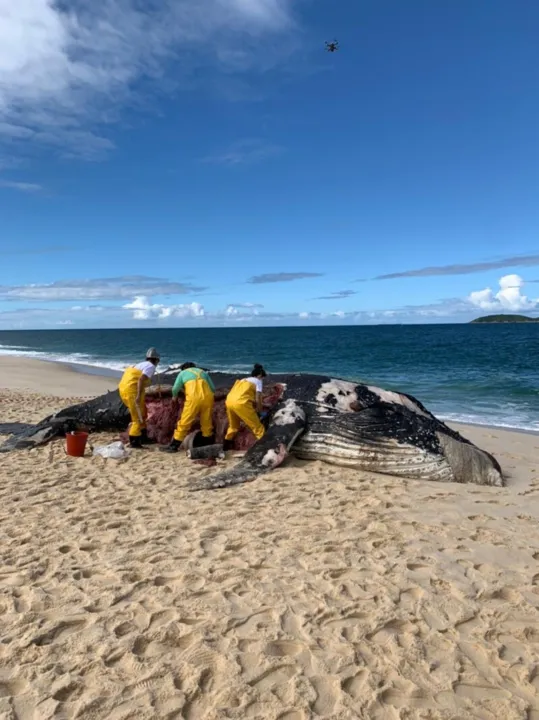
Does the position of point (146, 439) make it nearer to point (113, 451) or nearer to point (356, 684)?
point (113, 451)

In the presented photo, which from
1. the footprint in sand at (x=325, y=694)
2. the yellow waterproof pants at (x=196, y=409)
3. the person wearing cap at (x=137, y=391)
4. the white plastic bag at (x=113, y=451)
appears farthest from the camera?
the person wearing cap at (x=137, y=391)

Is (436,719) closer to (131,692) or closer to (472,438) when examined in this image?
(131,692)

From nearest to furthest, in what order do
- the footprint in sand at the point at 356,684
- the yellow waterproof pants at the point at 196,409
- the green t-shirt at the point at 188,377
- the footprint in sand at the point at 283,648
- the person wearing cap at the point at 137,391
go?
1. the footprint in sand at the point at 356,684
2. the footprint in sand at the point at 283,648
3. the yellow waterproof pants at the point at 196,409
4. the green t-shirt at the point at 188,377
5. the person wearing cap at the point at 137,391

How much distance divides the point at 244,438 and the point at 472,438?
524cm

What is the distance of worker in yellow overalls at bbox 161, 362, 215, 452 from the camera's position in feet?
27.7

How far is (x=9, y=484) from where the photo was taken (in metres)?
6.81

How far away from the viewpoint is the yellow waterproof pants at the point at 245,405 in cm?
833

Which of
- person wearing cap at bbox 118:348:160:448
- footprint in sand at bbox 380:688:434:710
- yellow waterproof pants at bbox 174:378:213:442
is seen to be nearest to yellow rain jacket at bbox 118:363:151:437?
person wearing cap at bbox 118:348:160:448

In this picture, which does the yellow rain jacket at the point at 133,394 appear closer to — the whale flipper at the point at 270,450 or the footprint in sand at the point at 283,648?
the whale flipper at the point at 270,450

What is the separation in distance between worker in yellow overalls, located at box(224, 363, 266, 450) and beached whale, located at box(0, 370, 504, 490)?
0.89 ft

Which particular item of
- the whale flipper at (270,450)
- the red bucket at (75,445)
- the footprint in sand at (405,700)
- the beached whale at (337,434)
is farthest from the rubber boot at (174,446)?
the footprint in sand at (405,700)

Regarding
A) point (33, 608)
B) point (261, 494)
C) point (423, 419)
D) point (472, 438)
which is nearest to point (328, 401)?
point (423, 419)

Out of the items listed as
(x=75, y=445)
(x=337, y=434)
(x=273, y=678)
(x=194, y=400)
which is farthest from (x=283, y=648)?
(x=75, y=445)

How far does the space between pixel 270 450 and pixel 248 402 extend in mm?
903
